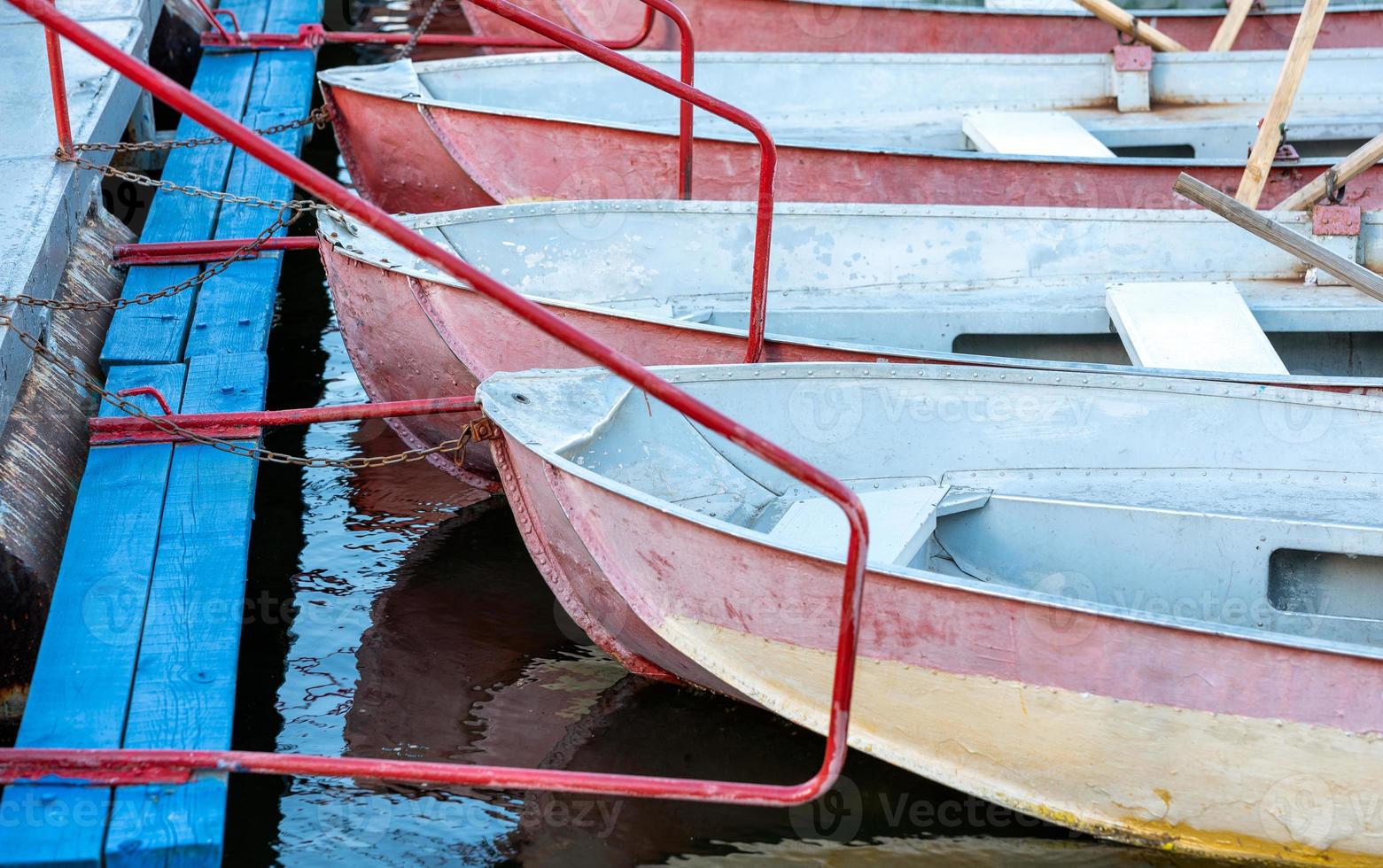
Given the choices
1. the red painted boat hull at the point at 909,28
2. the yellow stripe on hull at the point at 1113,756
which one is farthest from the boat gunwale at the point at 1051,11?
the yellow stripe on hull at the point at 1113,756

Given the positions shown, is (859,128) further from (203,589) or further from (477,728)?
(203,589)

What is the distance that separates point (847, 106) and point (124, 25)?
3.52 meters

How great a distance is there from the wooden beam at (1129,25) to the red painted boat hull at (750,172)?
145 centimetres

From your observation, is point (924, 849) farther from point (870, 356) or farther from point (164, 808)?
point (164, 808)

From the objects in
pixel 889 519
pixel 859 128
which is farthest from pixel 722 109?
pixel 859 128

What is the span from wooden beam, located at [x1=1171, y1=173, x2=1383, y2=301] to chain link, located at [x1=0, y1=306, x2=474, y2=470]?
241 cm

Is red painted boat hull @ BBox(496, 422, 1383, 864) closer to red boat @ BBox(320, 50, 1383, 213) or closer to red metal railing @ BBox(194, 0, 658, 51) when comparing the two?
red boat @ BBox(320, 50, 1383, 213)

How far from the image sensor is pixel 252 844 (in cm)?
399

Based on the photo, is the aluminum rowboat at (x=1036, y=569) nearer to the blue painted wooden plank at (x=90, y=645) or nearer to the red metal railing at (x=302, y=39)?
the blue painted wooden plank at (x=90, y=645)

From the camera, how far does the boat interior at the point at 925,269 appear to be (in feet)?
17.7

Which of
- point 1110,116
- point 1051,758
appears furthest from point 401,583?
point 1110,116

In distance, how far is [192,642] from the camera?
3857 millimetres

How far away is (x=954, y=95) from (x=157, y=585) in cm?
508

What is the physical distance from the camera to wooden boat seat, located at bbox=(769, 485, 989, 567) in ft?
13.7
